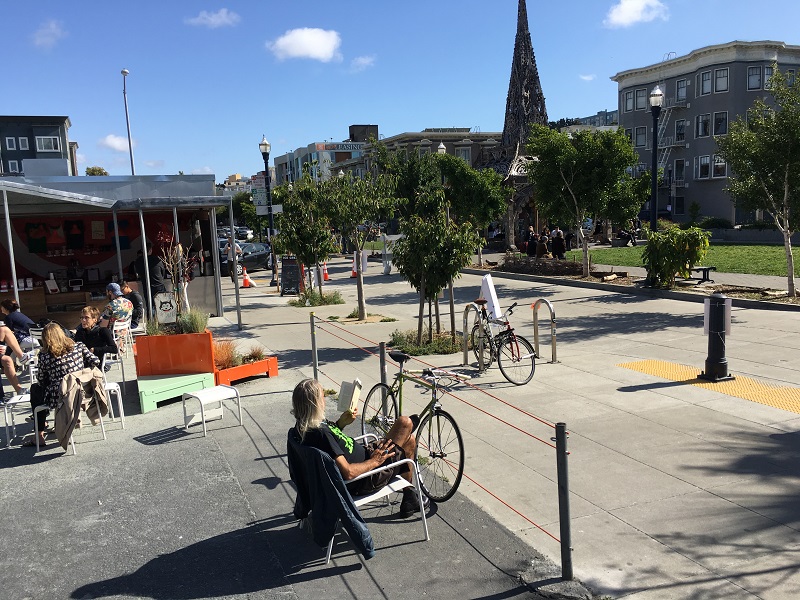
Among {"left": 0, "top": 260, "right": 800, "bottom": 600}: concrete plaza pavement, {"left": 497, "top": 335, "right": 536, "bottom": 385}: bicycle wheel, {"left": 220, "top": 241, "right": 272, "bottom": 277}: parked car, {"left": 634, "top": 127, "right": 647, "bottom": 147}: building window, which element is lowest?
{"left": 0, "top": 260, "right": 800, "bottom": 600}: concrete plaza pavement

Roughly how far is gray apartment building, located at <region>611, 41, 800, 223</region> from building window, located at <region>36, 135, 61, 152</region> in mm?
56939

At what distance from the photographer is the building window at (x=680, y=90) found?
53500 millimetres

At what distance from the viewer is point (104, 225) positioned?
17953mm

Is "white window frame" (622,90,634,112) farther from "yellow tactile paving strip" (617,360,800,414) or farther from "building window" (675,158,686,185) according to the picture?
"yellow tactile paving strip" (617,360,800,414)

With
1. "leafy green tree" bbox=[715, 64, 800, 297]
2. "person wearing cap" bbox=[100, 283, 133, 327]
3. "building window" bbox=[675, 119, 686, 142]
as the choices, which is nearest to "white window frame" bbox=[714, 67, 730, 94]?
"building window" bbox=[675, 119, 686, 142]

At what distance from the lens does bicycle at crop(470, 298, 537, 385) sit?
950 centimetres

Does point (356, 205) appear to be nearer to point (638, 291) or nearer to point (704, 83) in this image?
point (638, 291)

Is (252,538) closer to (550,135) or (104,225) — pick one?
(104,225)

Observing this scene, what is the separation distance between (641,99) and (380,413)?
5662 cm

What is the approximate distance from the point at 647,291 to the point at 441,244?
9258 millimetres

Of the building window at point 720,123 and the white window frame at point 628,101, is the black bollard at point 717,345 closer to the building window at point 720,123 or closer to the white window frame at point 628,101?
the building window at point 720,123

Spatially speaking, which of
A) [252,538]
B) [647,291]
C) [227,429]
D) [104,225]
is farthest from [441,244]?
[104,225]

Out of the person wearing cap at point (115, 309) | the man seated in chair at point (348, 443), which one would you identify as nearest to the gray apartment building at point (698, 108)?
the person wearing cap at point (115, 309)

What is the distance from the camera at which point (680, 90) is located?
5378 cm
